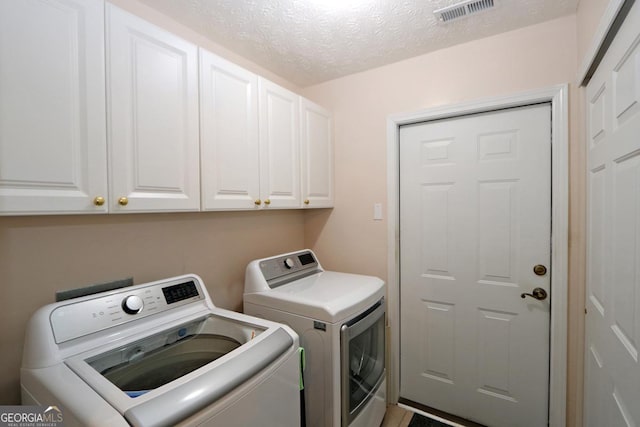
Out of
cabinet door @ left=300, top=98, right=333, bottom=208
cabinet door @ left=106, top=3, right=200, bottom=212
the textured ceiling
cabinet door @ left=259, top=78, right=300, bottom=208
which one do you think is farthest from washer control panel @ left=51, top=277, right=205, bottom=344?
the textured ceiling

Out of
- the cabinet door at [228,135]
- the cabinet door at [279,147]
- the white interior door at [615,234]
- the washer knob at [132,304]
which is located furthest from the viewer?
the cabinet door at [279,147]

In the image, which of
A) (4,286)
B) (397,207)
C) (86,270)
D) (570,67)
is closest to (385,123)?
(397,207)

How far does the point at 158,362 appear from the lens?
1.08 metres

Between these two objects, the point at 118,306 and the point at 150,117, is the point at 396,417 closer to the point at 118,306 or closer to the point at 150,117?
the point at 118,306

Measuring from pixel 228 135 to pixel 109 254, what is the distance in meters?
0.78

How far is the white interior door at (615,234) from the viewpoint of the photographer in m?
0.86

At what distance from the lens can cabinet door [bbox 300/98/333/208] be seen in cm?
199

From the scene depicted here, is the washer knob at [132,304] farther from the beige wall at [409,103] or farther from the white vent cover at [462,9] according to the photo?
the white vent cover at [462,9]

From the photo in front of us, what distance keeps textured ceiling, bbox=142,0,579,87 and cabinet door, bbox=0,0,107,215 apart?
663 mm

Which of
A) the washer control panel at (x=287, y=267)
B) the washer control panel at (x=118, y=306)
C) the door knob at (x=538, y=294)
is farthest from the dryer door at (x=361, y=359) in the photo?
the door knob at (x=538, y=294)

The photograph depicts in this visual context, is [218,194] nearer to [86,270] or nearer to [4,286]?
[86,270]

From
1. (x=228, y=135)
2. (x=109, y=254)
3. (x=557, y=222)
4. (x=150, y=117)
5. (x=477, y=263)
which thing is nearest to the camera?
(x=150, y=117)

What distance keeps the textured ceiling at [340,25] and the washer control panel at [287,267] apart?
1.34 m
